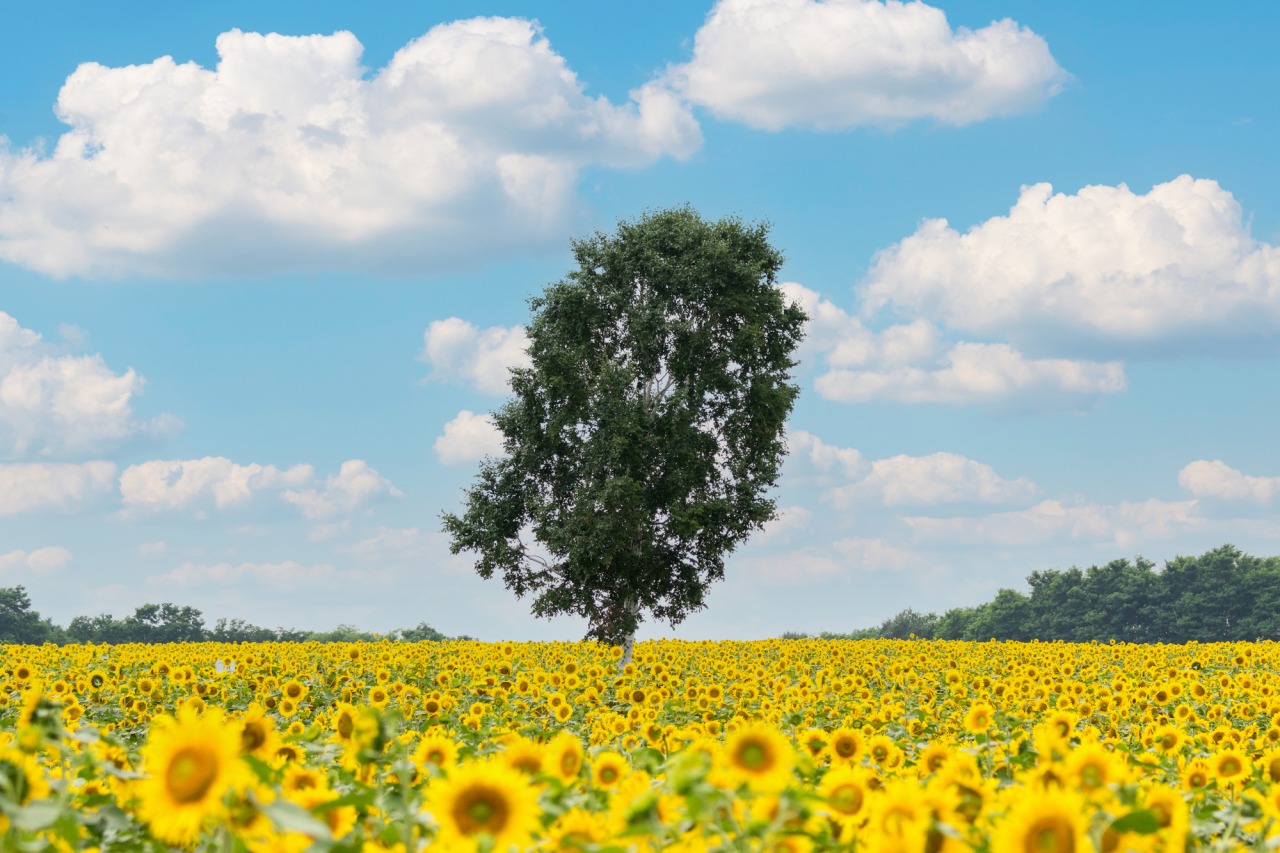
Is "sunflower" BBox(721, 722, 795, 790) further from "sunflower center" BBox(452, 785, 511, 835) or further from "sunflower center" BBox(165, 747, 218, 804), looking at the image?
"sunflower center" BBox(165, 747, 218, 804)

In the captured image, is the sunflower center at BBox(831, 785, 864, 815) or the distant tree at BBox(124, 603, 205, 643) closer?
the sunflower center at BBox(831, 785, 864, 815)

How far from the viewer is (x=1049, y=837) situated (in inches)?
129

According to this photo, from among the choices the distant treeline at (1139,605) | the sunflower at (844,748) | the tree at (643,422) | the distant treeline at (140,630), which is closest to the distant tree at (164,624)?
the distant treeline at (140,630)

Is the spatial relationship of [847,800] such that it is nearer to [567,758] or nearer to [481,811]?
[567,758]

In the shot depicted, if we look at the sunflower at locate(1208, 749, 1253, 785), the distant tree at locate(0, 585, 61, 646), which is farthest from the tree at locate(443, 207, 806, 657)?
the distant tree at locate(0, 585, 61, 646)

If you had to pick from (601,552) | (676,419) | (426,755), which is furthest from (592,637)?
(426,755)

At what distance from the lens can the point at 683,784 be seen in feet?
10.0

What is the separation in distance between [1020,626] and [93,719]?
213 feet

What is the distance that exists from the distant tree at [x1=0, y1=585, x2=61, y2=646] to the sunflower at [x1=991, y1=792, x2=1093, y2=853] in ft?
191

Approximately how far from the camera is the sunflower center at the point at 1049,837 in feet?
10.7

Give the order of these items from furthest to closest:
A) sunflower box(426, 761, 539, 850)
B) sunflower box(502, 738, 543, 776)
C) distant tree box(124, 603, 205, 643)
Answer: distant tree box(124, 603, 205, 643)
sunflower box(502, 738, 543, 776)
sunflower box(426, 761, 539, 850)

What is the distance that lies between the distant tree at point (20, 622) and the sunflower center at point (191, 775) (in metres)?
57.2

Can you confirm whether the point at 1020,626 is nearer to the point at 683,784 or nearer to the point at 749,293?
the point at 749,293

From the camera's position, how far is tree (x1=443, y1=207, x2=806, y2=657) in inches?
1257
